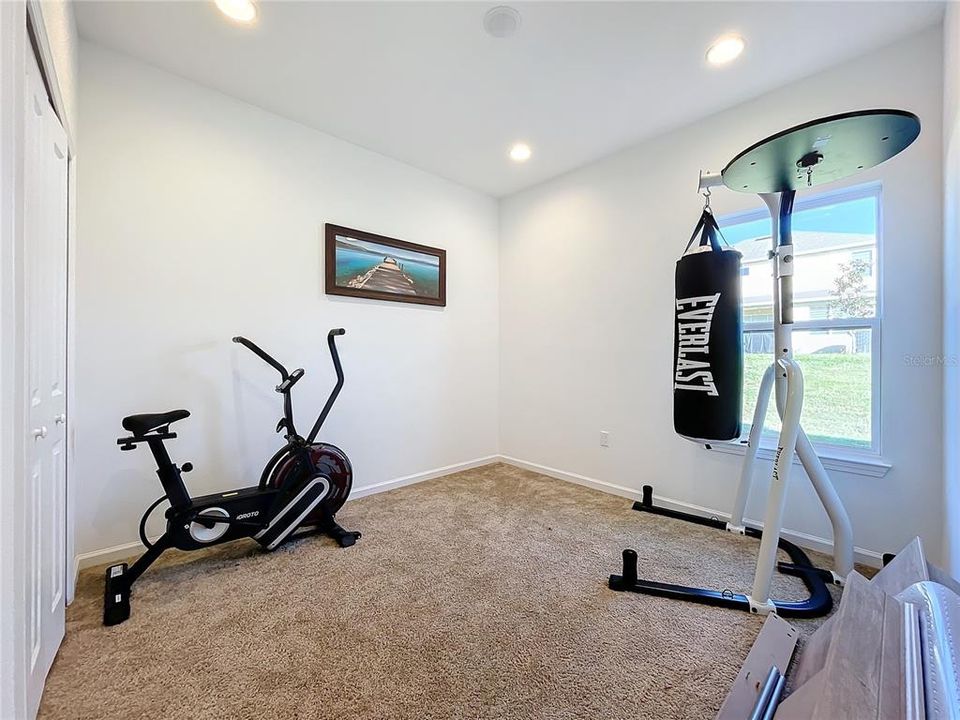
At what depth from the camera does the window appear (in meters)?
2.22

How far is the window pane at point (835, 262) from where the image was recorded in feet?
7.34

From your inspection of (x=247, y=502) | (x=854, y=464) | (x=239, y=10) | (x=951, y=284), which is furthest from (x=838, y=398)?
(x=239, y=10)

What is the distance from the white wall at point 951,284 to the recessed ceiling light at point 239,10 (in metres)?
3.12

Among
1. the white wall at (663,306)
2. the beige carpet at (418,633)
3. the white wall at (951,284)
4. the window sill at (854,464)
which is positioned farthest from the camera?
the window sill at (854,464)

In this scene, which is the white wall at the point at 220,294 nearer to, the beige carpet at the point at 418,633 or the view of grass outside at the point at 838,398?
the beige carpet at the point at 418,633

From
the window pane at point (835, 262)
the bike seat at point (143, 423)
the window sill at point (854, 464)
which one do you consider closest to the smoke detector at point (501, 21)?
the window pane at point (835, 262)

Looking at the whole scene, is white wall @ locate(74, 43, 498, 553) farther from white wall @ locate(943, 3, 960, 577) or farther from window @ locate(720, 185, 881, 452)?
white wall @ locate(943, 3, 960, 577)

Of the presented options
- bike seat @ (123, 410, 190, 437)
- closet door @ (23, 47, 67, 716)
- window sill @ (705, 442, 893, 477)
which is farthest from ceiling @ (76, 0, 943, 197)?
window sill @ (705, 442, 893, 477)

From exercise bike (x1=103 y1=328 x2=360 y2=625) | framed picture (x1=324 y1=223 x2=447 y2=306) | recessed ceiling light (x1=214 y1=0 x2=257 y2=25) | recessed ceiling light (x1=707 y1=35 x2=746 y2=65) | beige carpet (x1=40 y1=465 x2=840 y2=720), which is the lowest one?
beige carpet (x1=40 y1=465 x2=840 y2=720)

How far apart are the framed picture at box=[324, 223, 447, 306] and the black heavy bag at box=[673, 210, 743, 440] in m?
2.12

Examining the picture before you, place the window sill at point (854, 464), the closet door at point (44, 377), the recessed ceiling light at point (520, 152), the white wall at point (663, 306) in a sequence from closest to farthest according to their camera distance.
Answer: the closet door at point (44, 377) < the white wall at point (663, 306) < the window sill at point (854, 464) < the recessed ceiling light at point (520, 152)

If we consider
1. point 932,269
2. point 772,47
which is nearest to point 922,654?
point 932,269

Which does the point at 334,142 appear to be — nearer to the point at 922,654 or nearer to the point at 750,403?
the point at 750,403

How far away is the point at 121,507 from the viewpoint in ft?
7.34
